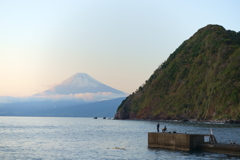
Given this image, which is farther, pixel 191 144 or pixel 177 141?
pixel 177 141

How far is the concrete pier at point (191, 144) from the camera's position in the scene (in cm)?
5363

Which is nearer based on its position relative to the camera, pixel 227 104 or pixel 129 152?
pixel 129 152

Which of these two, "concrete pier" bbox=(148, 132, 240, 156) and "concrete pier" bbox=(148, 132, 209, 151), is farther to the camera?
"concrete pier" bbox=(148, 132, 209, 151)

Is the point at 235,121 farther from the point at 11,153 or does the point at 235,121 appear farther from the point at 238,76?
the point at 11,153

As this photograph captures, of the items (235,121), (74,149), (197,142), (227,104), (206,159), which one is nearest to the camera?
(206,159)

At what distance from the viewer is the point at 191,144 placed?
183ft

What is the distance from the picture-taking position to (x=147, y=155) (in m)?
54.4

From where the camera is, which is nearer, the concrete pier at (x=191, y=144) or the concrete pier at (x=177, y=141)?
the concrete pier at (x=191, y=144)

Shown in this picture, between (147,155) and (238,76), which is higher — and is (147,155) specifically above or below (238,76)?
below

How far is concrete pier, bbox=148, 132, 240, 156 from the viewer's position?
53.6 m

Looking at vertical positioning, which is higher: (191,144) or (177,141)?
(177,141)

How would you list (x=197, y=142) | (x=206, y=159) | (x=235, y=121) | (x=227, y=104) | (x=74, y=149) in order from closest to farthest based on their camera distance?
1. (x=206, y=159)
2. (x=197, y=142)
3. (x=74, y=149)
4. (x=235, y=121)
5. (x=227, y=104)

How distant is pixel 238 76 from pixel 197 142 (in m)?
152

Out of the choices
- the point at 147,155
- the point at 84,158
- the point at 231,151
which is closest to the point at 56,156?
the point at 84,158
